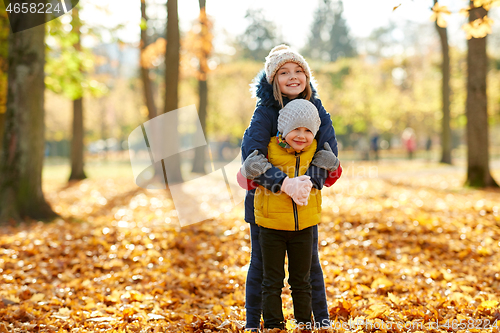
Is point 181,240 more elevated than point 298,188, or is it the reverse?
point 298,188

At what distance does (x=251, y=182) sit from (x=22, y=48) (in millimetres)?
6038

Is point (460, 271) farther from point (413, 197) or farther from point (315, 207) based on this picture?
point (413, 197)

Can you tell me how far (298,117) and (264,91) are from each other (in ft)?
1.24

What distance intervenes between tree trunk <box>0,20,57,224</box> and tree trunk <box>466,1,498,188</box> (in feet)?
30.4

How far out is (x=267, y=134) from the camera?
2.57 metres

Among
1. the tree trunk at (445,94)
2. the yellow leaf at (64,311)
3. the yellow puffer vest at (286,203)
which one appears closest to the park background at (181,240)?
the yellow leaf at (64,311)

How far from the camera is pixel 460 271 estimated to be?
4.47 metres

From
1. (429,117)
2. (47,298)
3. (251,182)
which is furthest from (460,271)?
(429,117)

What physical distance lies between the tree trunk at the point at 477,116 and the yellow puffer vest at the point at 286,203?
8754mm

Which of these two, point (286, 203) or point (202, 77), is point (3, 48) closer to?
point (202, 77)

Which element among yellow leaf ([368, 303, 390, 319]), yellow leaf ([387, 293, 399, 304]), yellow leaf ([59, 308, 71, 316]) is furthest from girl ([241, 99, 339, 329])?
yellow leaf ([59, 308, 71, 316])

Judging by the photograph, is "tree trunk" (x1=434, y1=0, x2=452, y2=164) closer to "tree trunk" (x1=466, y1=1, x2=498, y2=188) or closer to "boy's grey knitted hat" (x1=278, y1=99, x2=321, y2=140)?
"tree trunk" (x1=466, y1=1, x2=498, y2=188)

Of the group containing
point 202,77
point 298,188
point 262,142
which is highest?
point 202,77

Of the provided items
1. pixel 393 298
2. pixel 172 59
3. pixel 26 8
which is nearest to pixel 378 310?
pixel 393 298
